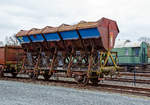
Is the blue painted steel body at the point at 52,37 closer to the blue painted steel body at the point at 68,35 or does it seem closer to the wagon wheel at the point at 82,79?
the blue painted steel body at the point at 68,35

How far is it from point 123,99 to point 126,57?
17493mm

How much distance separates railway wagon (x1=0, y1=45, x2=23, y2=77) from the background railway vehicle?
Answer: 1360 centimetres

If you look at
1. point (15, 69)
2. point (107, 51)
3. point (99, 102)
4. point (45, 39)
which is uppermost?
point (45, 39)

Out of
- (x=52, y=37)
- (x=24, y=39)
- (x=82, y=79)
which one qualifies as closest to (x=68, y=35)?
(x=52, y=37)

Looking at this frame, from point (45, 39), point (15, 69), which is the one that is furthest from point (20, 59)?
point (45, 39)

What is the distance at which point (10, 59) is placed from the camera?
1716cm

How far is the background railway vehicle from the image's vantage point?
81.9 feet

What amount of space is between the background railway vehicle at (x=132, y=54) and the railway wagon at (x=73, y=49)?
1216 cm

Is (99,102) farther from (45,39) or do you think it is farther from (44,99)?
(45,39)

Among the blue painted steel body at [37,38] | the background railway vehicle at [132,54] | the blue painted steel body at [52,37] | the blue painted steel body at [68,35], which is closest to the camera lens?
the blue painted steel body at [68,35]

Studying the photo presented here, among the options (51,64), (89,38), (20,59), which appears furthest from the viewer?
(20,59)

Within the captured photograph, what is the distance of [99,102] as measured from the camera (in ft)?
26.3

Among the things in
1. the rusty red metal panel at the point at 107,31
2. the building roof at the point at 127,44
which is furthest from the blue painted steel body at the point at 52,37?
the building roof at the point at 127,44

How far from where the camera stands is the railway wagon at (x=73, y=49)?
12008mm
